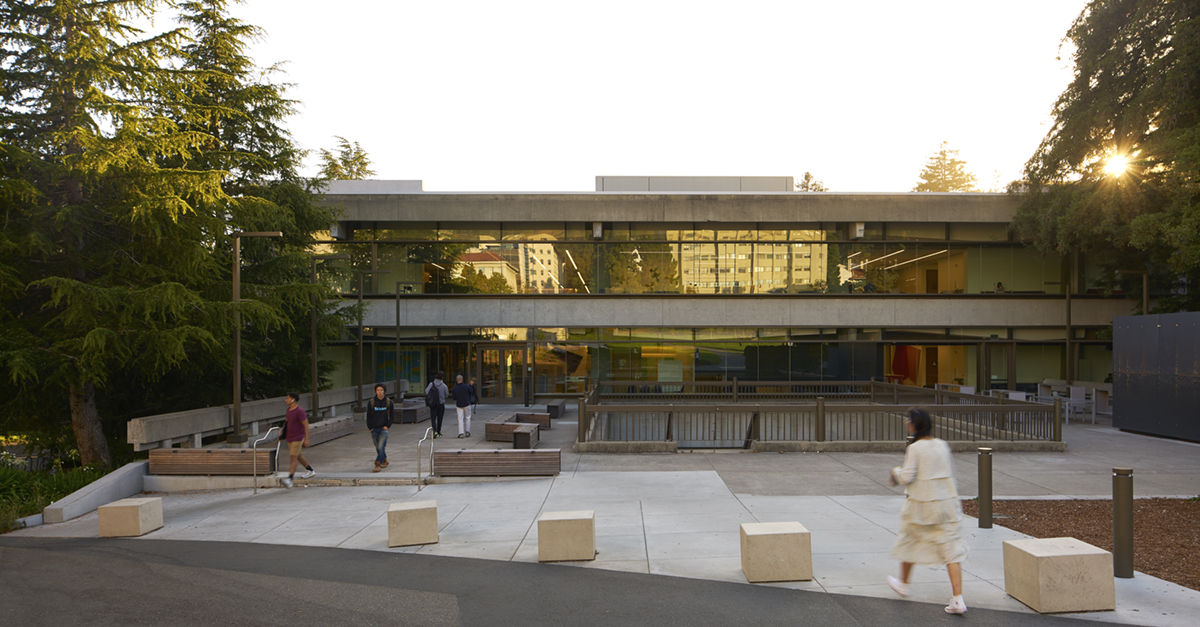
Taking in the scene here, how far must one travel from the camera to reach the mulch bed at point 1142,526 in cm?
703

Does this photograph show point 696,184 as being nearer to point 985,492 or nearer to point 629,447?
point 629,447

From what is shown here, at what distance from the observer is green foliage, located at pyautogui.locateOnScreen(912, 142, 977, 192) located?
252 feet

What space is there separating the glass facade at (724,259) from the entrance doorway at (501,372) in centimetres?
259

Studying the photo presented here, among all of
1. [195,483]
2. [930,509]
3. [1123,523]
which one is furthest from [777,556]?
[195,483]

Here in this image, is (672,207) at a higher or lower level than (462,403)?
higher

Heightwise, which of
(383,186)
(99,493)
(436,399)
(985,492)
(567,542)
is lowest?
(99,493)

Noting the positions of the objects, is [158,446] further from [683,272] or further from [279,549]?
[683,272]

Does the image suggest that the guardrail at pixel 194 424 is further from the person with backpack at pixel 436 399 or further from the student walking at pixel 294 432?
the person with backpack at pixel 436 399

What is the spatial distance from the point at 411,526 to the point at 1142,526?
9.34 m

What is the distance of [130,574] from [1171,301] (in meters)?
31.6

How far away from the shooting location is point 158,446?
568 inches

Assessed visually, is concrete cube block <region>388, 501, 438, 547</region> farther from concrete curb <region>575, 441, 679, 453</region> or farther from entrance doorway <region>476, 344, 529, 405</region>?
entrance doorway <region>476, 344, 529, 405</region>

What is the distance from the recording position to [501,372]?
96.6 ft

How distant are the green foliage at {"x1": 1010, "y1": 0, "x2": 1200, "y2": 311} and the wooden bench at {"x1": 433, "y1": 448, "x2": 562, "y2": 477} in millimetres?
18132
